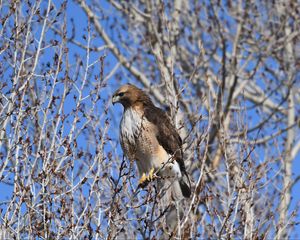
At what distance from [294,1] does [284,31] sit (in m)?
0.56

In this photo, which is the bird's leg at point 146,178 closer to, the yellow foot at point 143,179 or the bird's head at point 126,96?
the yellow foot at point 143,179

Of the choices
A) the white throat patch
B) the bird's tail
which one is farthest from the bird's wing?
the white throat patch

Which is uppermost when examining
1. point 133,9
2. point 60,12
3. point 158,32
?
point 133,9

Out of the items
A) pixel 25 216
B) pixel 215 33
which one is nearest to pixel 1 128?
pixel 25 216

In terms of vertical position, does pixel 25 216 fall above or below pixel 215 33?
below

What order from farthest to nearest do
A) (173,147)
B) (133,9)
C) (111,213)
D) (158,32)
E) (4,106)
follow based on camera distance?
(133,9) → (158,32) → (173,147) → (4,106) → (111,213)

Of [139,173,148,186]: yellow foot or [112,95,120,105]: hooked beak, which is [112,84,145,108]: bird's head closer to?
[112,95,120,105]: hooked beak

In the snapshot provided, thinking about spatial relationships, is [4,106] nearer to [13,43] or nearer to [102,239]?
[13,43]

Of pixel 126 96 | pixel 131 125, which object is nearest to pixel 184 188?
pixel 131 125

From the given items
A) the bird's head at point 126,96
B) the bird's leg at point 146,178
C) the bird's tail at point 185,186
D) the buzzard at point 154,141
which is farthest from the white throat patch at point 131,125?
the bird's tail at point 185,186

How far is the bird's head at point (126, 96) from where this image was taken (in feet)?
23.7

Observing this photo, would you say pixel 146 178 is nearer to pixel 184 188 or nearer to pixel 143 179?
pixel 143 179

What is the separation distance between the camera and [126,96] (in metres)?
7.25

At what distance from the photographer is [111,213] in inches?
205
